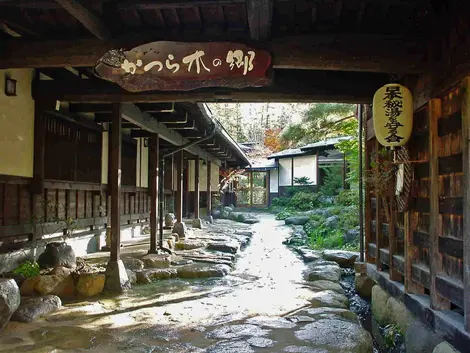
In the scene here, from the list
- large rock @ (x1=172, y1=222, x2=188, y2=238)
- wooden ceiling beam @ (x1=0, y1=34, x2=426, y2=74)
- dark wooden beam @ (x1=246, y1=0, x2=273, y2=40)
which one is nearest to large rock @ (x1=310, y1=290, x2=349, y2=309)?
wooden ceiling beam @ (x1=0, y1=34, x2=426, y2=74)

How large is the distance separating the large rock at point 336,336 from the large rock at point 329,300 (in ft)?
3.26

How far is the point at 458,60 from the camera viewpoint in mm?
4242

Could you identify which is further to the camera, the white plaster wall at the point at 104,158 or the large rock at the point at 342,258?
the large rock at the point at 342,258

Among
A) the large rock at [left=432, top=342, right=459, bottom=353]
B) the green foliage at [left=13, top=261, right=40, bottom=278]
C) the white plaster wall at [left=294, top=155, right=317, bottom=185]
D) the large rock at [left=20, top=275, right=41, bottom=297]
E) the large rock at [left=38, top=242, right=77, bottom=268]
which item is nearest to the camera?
the large rock at [left=432, top=342, right=459, bottom=353]

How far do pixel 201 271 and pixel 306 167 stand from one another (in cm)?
2512

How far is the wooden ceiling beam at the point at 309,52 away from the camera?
16.7 feet

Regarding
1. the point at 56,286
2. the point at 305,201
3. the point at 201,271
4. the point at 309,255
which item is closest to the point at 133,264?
the point at 201,271

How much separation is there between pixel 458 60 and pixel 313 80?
280cm

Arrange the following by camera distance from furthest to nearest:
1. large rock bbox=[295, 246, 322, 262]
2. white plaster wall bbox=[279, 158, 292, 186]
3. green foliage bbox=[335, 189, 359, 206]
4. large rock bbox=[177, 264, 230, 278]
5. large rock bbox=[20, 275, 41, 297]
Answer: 1. white plaster wall bbox=[279, 158, 292, 186]
2. green foliage bbox=[335, 189, 359, 206]
3. large rock bbox=[295, 246, 322, 262]
4. large rock bbox=[177, 264, 230, 278]
5. large rock bbox=[20, 275, 41, 297]

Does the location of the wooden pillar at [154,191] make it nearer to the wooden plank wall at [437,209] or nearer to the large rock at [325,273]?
the large rock at [325,273]

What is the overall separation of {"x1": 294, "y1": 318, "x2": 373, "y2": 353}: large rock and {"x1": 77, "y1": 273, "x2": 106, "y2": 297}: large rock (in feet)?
12.7

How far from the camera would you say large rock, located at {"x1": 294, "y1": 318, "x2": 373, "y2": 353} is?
5.11 metres

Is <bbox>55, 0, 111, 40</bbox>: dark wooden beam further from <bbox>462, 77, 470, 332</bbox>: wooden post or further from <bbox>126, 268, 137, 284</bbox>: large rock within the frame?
<bbox>126, 268, 137, 284</bbox>: large rock

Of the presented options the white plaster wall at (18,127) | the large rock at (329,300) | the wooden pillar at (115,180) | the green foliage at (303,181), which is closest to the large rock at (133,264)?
the wooden pillar at (115,180)
